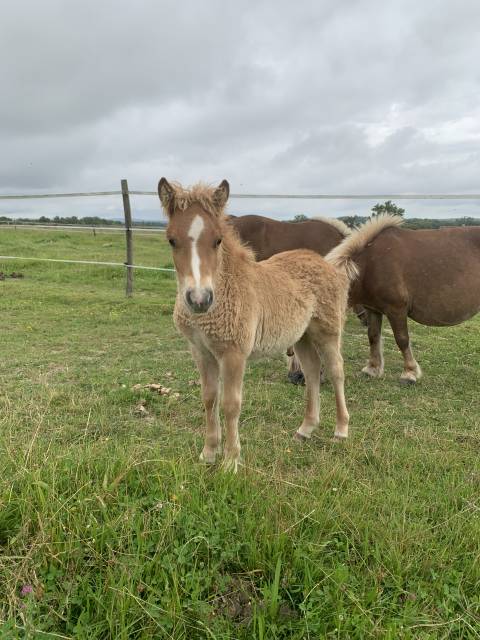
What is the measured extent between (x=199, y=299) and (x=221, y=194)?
0.89 metres

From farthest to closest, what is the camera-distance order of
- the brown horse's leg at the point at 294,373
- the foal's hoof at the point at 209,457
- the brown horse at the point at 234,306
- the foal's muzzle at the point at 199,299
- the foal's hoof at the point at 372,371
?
the foal's hoof at the point at 372,371, the brown horse's leg at the point at 294,373, the foal's hoof at the point at 209,457, the brown horse at the point at 234,306, the foal's muzzle at the point at 199,299

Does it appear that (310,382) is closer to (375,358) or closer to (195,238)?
(195,238)

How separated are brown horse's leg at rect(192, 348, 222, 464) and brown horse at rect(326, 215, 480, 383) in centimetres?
285

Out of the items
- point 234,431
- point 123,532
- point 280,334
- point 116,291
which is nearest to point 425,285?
point 280,334

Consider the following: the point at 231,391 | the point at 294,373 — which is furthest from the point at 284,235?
the point at 231,391

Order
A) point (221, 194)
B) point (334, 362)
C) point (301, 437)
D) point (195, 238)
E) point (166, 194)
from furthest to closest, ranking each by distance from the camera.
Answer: point (334, 362) < point (301, 437) < point (221, 194) < point (166, 194) < point (195, 238)

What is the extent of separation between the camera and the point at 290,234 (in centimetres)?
724

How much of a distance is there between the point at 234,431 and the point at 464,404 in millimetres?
2810

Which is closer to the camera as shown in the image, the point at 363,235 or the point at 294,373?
the point at 294,373

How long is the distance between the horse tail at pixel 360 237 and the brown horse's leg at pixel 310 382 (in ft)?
5.06

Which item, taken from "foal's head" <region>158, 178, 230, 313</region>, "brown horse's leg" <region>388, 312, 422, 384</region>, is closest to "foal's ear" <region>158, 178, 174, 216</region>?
"foal's head" <region>158, 178, 230, 313</region>

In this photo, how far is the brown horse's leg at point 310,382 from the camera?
3.83 meters

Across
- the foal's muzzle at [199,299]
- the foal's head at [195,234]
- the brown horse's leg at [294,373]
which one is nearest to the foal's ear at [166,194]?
the foal's head at [195,234]

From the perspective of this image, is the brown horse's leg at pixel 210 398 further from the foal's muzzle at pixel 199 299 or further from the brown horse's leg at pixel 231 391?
the foal's muzzle at pixel 199 299
